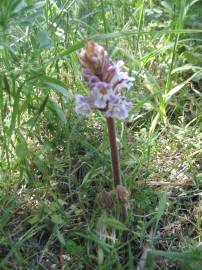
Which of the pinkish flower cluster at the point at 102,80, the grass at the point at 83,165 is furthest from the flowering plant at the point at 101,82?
the grass at the point at 83,165

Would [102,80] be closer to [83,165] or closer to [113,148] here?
[113,148]

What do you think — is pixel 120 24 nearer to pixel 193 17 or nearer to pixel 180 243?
pixel 193 17

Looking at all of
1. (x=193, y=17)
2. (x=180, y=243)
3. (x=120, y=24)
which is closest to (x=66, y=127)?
(x=180, y=243)

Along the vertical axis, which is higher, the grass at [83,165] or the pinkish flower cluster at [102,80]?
the pinkish flower cluster at [102,80]

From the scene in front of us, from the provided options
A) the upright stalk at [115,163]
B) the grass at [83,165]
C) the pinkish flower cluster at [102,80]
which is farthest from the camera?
the grass at [83,165]

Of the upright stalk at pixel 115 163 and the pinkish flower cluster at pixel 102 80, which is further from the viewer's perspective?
the upright stalk at pixel 115 163

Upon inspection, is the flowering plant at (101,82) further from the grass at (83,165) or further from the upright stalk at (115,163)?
the grass at (83,165)
